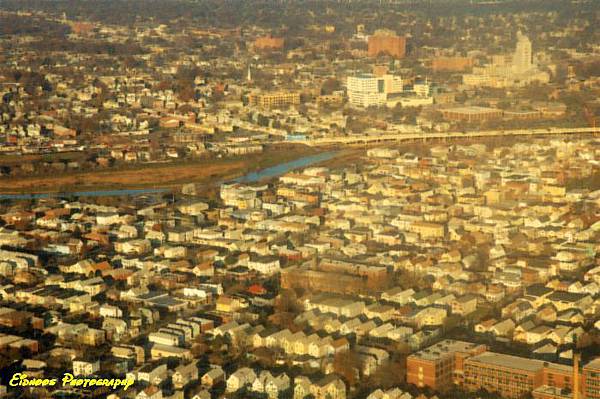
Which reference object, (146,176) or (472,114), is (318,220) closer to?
(146,176)

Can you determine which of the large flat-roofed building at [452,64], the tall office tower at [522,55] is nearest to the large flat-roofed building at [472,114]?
the tall office tower at [522,55]

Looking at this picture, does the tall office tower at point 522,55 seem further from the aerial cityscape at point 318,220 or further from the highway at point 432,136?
the highway at point 432,136

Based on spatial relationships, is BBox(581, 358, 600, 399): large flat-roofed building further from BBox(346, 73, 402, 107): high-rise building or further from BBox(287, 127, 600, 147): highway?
BBox(346, 73, 402, 107): high-rise building

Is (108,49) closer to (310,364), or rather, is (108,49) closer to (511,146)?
(511,146)

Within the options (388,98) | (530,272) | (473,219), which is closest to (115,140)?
(388,98)

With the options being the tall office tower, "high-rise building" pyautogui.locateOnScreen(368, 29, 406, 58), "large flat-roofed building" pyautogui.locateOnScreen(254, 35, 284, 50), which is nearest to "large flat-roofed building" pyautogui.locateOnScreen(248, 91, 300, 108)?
the tall office tower

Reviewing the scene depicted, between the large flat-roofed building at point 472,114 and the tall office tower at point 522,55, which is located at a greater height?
the tall office tower at point 522,55

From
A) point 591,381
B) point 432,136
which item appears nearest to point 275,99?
point 432,136
